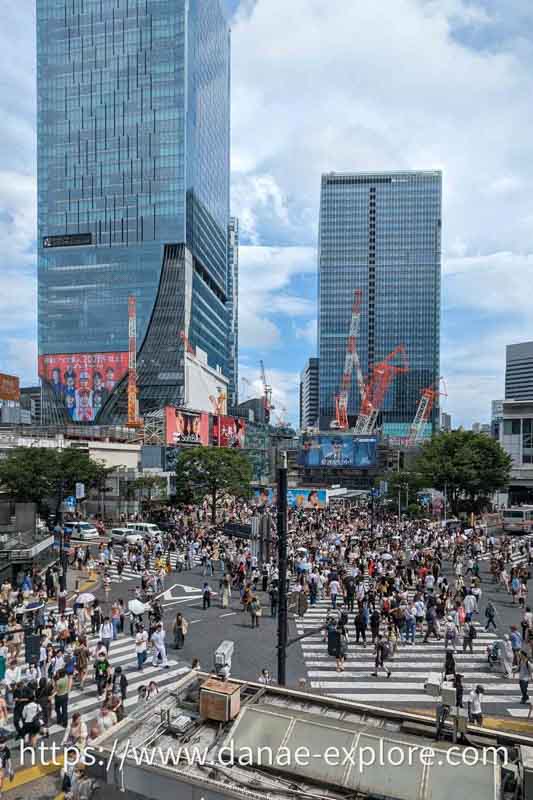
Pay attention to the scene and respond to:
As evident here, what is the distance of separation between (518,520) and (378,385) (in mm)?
128597

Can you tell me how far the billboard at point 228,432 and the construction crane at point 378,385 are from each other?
71138 mm

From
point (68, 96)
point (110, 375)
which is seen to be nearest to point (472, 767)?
point (110, 375)

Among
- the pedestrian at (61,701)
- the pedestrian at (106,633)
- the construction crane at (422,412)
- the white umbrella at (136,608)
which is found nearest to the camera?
the pedestrian at (61,701)

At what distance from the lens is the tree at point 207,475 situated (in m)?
56.3

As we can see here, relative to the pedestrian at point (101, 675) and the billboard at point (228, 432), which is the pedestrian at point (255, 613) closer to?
the pedestrian at point (101, 675)

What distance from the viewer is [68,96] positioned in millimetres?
113375

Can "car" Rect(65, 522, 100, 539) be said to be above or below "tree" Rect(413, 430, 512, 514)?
below

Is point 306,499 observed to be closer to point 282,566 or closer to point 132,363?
point 282,566

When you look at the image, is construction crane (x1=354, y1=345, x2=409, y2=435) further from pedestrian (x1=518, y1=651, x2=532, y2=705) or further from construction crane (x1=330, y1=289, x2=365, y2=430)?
pedestrian (x1=518, y1=651, x2=532, y2=705)

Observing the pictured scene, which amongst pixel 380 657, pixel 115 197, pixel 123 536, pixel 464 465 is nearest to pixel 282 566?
pixel 380 657

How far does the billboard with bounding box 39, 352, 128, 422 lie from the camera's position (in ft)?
337

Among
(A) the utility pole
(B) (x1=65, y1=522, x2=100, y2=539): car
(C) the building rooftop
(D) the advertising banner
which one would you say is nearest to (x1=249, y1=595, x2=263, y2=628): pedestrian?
(A) the utility pole

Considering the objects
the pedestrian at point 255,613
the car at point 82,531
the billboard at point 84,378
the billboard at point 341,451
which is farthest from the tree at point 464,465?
the billboard at point 84,378

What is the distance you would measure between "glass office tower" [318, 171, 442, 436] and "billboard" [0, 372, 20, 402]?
131m
